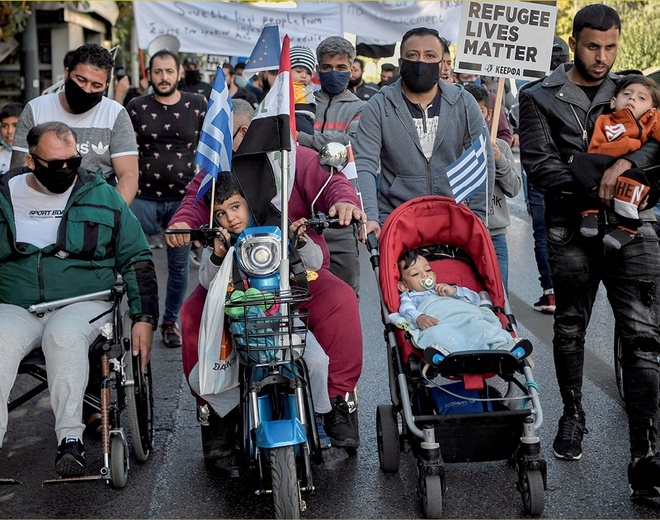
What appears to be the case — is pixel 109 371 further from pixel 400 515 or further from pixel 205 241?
pixel 400 515

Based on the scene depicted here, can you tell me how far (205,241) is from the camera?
475 centimetres

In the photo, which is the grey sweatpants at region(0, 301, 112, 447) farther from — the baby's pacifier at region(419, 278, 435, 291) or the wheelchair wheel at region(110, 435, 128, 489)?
the baby's pacifier at region(419, 278, 435, 291)

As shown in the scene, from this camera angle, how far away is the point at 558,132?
17.4 ft

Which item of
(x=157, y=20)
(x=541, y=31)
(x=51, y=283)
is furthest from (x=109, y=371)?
(x=157, y=20)

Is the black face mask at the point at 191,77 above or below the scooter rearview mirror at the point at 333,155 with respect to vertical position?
below

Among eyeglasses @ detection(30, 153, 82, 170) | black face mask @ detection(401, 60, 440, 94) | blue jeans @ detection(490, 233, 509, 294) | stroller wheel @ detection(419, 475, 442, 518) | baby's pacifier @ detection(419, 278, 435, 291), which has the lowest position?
stroller wheel @ detection(419, 475, 442, 518)

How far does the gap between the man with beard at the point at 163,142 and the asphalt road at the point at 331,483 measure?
7.61 feet

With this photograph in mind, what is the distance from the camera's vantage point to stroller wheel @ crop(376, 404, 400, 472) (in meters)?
5.11

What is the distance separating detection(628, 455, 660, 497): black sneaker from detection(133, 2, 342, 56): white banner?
11.0m

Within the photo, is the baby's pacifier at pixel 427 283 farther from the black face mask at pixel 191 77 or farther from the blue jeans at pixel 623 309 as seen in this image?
the black face mask at pixel 191 77

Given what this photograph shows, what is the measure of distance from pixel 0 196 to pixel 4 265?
363mm

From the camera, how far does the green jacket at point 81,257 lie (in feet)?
17.7

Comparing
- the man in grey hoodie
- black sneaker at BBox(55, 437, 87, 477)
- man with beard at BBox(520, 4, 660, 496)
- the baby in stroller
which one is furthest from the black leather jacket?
black sneaker at BBox(55, 437, 87, 477)

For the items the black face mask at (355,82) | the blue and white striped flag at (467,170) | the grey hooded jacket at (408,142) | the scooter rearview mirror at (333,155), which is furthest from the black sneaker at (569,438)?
the black face mask at (355,82)
